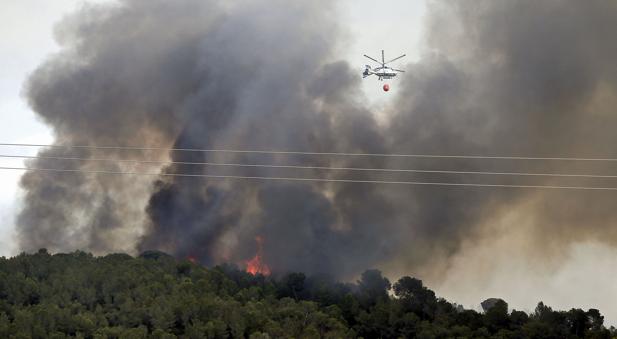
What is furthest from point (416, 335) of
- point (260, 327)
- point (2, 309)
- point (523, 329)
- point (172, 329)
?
point (2, 309)

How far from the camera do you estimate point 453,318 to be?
84.7 meters

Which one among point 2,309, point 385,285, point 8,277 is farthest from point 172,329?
point 385,285

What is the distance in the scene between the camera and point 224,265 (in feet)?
346

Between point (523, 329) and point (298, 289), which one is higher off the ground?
point (298, 289)

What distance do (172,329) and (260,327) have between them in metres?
7.68

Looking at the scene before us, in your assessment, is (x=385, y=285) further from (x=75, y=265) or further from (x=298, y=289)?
(x=75, y=265)

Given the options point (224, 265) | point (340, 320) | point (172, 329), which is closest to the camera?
point (172, 329)

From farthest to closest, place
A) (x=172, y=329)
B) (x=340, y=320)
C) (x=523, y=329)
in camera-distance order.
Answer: (x=340, y=320) → (x=523, y=329) → (x=172, y=329)

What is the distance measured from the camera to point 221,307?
78.9m

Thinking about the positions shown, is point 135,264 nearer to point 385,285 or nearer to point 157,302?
point 157,302

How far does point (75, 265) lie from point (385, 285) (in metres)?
34.7

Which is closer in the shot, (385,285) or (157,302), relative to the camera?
(157,302)

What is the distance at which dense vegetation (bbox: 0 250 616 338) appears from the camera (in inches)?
2876

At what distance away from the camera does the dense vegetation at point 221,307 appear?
73062 mm
